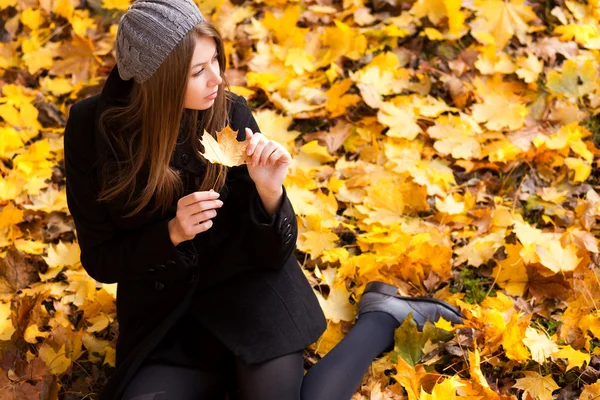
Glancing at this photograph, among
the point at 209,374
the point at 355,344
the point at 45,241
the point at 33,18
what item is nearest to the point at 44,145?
the point at 45,241

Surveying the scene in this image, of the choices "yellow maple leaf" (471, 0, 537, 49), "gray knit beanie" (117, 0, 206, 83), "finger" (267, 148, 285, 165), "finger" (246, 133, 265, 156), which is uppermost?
"gray knit beanie" (117, 0, 206, 83)

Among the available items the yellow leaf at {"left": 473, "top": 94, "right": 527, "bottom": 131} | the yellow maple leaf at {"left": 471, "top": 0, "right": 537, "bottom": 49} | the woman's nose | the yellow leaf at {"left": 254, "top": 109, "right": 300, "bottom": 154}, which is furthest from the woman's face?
the yellow maple leaf at {"left": 471, "top": 0, "right": 537, "bottom": 49}

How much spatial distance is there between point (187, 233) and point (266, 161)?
0.25 metres

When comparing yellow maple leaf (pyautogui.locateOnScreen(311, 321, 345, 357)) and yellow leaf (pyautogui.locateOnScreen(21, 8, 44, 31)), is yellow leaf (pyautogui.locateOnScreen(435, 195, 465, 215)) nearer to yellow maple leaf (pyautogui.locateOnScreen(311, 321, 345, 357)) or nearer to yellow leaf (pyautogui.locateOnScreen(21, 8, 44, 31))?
yellow maple leaf (pyautogui.locateOnScreen(311, 321, 345, 357))

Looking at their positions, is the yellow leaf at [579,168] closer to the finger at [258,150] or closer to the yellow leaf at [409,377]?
the yellow leaf at [409,377]

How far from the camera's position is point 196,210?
148 centimetres

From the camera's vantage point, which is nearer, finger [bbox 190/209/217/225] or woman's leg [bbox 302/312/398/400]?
finger [bbox 190/209/217/225]

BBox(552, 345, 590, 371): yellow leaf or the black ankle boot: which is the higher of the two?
BBox(552, 345, 590, 371): yellow leaf

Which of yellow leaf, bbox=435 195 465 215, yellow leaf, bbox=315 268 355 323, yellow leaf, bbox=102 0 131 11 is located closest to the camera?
yellow leaf, bbox=315 268 355 323

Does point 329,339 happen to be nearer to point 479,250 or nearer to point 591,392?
point 479,250

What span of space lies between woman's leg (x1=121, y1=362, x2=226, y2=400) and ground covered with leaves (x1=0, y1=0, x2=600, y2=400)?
0.37 metres

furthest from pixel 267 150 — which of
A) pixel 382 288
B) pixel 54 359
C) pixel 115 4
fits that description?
pixel 115 4

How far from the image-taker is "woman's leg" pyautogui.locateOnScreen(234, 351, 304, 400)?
1717 mm

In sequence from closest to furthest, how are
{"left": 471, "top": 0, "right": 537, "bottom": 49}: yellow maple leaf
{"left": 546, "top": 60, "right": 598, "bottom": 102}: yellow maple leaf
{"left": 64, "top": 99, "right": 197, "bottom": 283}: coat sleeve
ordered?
{"left": 64, "top": 99, "right": 197, "bottom": 283}: coat sleeve
{"left": 546, "top": 60, "right": 598, "bottom": 102}: yellow maple leaf
{"left": 471, "top": 0, "right": 537, "bottom": 49}: yellow maple leaf
